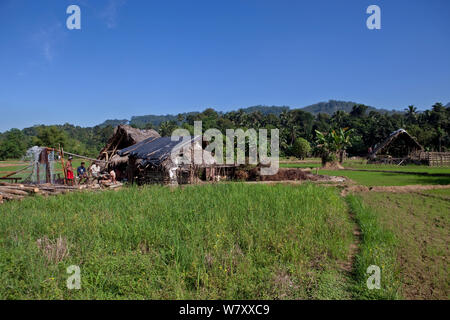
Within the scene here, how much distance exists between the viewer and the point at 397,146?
27125 millimetres

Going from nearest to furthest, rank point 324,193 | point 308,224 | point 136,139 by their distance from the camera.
A: 1. point 308,224
2. point 324,193
3. point 136,139

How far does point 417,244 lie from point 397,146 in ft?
89.4

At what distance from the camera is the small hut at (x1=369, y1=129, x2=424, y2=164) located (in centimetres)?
2386

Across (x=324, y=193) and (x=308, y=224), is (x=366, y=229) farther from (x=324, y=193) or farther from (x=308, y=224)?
(x=324, y=193)

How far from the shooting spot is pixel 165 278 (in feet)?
10.5

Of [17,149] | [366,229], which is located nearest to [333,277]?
[366,229]

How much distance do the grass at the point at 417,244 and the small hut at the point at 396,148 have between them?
17.9 m

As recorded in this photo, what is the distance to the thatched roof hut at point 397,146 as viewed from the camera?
80.7 feet

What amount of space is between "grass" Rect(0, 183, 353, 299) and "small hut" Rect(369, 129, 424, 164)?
857 inches

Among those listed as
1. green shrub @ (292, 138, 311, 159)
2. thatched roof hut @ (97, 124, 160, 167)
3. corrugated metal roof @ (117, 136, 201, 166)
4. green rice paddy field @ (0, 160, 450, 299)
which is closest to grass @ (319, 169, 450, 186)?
green rice paddy field @ (0, 160, 450, 299)

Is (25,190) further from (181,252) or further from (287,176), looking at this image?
(287,176)
